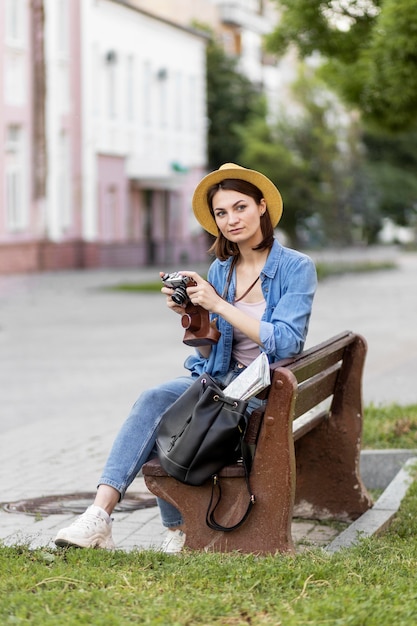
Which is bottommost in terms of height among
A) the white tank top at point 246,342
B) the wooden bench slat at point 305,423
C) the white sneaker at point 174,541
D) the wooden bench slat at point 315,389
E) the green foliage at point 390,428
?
the green foliage at point 390,428

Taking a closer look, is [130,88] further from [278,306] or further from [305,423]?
[278,306]

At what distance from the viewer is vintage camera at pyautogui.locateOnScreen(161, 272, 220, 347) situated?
5.18 m

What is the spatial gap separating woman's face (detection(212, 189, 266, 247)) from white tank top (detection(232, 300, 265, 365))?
0.26 meters

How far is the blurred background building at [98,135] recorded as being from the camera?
34.8 m

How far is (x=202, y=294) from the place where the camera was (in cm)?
516

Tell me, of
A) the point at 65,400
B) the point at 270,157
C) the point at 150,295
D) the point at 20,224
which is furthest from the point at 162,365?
the point at 270,157

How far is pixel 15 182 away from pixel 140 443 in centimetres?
3033

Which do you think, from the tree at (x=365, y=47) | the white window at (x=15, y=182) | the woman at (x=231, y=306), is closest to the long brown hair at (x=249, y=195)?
the woman at (x=231, y=306)

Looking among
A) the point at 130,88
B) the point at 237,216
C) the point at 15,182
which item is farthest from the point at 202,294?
the point at 130,88

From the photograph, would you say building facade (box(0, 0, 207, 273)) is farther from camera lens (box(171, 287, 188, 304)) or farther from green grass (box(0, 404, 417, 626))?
green grass (box(0, 404, 417, 626))

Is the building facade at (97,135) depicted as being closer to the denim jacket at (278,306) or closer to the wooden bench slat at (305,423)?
the wooden bench slat at (305,423)

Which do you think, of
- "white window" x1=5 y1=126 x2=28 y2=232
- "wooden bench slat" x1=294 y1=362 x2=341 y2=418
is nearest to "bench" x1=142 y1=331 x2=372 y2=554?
"wooden bench slat" x1=294 y1=362 x2=341 y2=418

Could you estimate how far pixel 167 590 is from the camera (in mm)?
4180

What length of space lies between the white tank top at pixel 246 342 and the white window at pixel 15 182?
2909 centimetres
